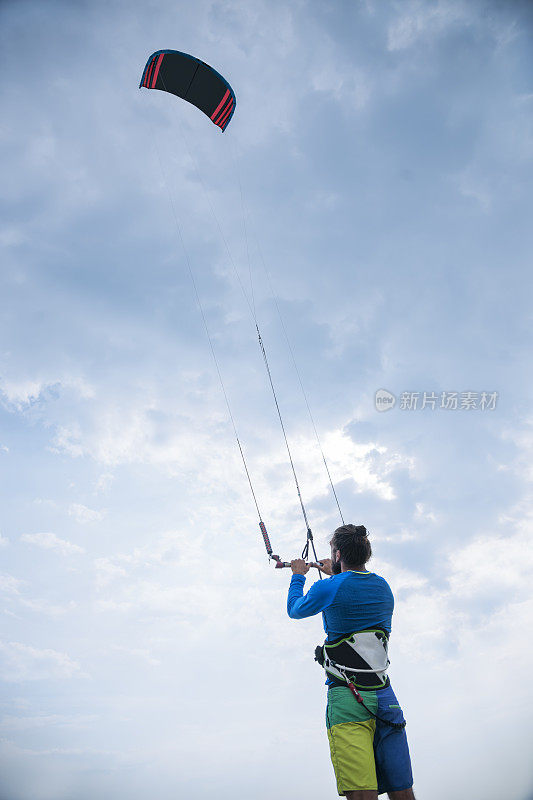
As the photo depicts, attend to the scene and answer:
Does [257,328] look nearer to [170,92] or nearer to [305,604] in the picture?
[305,604]

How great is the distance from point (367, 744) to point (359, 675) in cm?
44

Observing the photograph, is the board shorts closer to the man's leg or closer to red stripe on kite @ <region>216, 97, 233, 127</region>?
the man's leg

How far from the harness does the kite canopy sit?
12100 millimetres

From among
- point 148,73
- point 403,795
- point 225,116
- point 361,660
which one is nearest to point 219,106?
point 225,116

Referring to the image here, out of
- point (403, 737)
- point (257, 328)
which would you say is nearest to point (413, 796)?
point (403, 737)

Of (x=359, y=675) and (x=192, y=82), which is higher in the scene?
(x=192, y=82)

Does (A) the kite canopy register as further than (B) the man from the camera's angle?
Yes

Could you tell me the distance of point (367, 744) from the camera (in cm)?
345

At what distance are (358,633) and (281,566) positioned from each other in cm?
117

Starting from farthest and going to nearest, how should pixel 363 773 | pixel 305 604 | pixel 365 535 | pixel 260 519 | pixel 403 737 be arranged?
pixel 260 519
pixel 365 535
pixel 305 604
pixel 403 737
pixel 363 773

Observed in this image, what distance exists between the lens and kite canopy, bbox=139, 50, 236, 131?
1110 cm

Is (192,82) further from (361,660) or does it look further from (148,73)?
(361,660)

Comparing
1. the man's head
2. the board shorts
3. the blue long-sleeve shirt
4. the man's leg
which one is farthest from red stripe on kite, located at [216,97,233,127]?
the man's leg

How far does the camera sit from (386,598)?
154 inches
